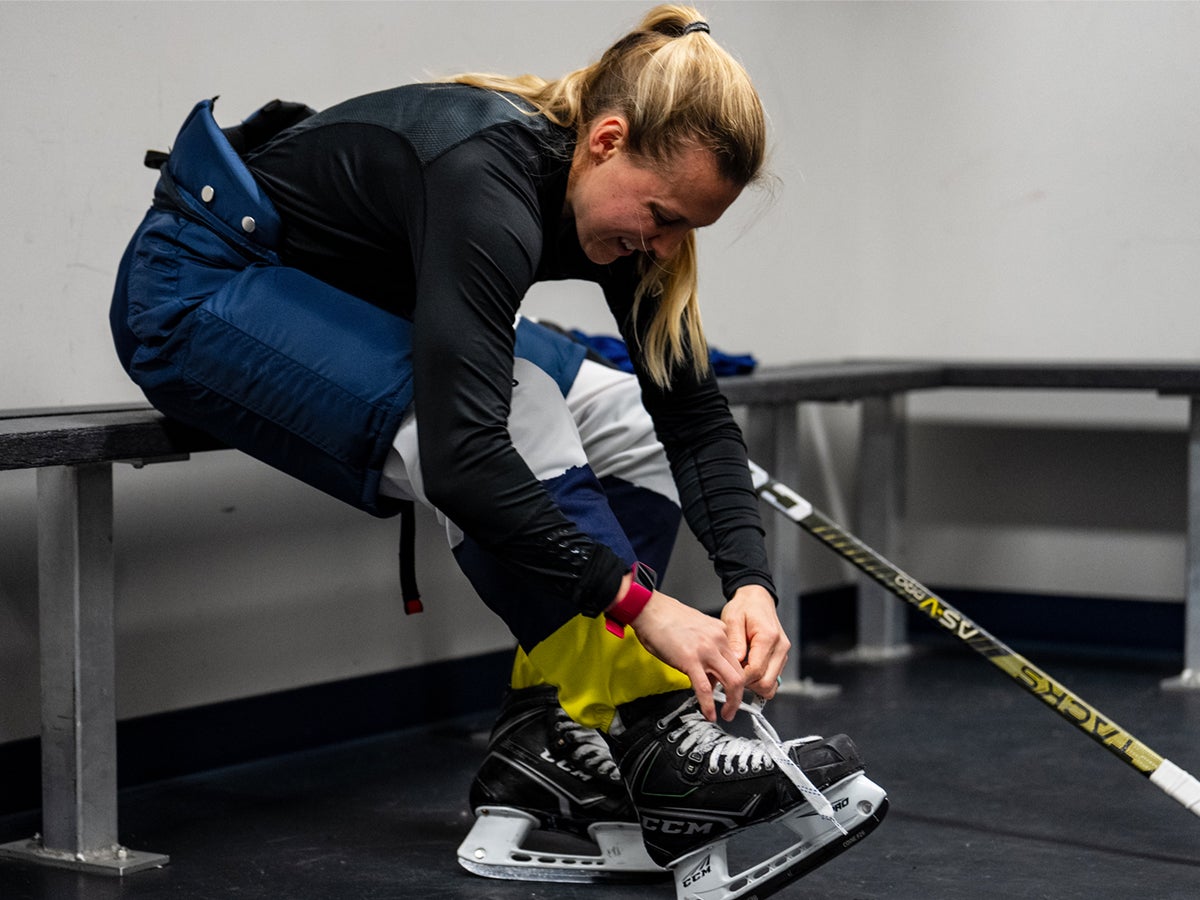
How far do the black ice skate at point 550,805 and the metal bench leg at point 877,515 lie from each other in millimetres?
1365

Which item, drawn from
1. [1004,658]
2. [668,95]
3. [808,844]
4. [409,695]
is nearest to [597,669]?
[808,844]


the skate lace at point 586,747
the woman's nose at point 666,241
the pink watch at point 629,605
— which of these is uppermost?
the woman's nose at point 666,241

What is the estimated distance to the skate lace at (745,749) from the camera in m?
1.45

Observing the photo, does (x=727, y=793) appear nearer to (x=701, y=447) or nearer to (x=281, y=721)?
(x=701, y=447)

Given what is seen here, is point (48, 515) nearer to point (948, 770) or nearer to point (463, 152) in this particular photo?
point (463, 152)

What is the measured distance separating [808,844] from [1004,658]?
0.54 m

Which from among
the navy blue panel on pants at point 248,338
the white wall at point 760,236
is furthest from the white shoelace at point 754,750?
the white wall at point 760,236

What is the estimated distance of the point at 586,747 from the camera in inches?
69.5

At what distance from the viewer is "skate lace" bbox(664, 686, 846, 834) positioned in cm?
145

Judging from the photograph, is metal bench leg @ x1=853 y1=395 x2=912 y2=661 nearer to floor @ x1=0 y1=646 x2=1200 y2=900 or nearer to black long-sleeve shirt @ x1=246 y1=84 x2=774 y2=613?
floor @ x1=0 y1=646 x2=1200 y2=900

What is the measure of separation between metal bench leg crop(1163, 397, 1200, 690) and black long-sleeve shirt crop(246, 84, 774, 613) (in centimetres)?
132

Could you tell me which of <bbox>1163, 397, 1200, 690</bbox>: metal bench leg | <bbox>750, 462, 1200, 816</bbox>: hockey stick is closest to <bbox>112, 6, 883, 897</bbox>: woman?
<bbox>750, 462, 1200, 816</bbox>: hockey stick

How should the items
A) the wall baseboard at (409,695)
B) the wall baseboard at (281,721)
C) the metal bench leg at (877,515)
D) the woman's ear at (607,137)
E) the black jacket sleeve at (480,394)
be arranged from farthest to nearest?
1. the metal bench leg at (877,515)
2. the wall baseboard at (409,695)
3. the wall baseboard at (281,721)
4. the woman's ear at (607,137)
5. the black jacket sleeve at (480,394)

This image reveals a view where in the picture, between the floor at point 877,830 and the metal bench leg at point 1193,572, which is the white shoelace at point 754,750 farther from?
the metal bench leg at point 1193,572
